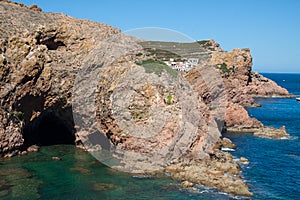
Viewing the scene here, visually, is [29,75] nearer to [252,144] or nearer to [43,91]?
[43,91]

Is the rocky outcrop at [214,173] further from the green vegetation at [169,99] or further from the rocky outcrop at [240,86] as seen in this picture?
the rocky outcrop at [240,86]

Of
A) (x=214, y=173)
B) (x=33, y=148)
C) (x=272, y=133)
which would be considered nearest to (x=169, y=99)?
(x=214, y=173)

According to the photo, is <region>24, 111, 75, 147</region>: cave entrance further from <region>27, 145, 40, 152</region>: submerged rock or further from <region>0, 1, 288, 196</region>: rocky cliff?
<region>27, 145, 40, 152</region>: submerged rock

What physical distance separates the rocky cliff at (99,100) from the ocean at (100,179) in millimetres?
2369

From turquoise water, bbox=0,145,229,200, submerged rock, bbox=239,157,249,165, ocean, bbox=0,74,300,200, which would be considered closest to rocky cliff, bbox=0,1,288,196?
submerged rock, bbox=239,157,249,165

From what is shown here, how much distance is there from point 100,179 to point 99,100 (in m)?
13.3

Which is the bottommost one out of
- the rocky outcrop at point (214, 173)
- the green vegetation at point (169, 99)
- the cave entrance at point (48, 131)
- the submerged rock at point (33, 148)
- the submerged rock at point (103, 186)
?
the submerged rock at point (103, 186)

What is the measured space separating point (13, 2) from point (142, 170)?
3388 cm

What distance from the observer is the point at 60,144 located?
46.3 m

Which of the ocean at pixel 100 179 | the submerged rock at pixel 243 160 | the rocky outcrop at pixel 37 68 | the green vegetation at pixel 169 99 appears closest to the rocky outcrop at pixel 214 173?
the ocean at pixel 100 179

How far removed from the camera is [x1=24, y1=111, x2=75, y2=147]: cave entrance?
150 ft

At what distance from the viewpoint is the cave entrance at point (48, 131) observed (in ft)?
150

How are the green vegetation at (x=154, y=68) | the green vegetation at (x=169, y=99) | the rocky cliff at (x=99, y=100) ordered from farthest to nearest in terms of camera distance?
1. the green vegetation at (x=154, y=68)
2. the green vegetation at (x=169, y=99)
3. the rocky cliff at (x=99, y=100)

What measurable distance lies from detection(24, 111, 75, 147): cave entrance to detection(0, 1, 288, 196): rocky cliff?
0.52 feet
